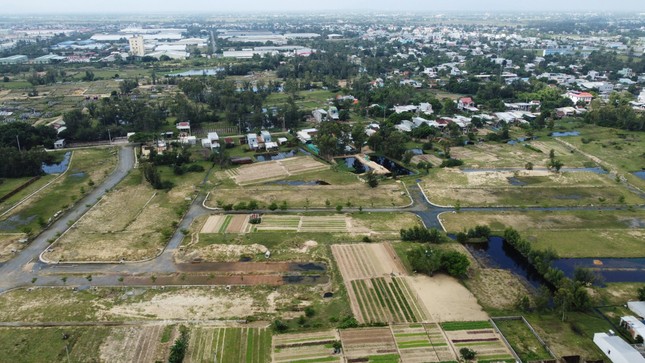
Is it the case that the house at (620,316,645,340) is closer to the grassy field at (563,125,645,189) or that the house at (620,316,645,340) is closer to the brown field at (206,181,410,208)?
the brown field at (206,181,410,208)

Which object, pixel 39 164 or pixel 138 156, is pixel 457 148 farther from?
pixel 39 164

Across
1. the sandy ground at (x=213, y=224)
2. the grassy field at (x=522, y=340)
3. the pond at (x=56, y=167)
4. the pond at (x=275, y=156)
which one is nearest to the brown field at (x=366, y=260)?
the grassy field at (x=522, y=340)

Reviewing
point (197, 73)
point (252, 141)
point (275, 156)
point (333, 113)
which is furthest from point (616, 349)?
point (197, 73)

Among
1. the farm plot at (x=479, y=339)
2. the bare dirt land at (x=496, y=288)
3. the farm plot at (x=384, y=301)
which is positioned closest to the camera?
the farm plot at (x=479, y=339)

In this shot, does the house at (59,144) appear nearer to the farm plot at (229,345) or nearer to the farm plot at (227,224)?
the farm plot at (227,224)

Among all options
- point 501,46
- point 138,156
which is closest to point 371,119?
point 138,156
